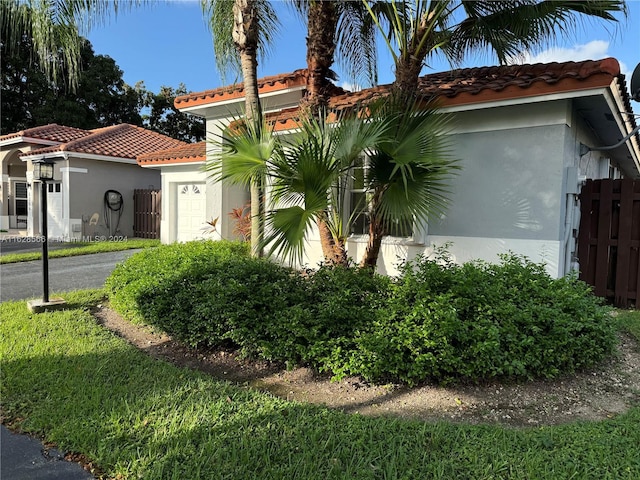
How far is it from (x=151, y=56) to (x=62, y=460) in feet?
30.8

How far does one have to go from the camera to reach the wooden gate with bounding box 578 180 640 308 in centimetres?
716

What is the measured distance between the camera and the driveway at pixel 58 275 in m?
8.41

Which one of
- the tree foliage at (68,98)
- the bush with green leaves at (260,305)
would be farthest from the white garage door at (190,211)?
the tree foliage at (68,98)

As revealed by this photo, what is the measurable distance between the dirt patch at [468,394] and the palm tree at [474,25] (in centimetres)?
401

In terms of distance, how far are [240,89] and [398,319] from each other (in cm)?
751

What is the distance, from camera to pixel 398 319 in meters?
4.35

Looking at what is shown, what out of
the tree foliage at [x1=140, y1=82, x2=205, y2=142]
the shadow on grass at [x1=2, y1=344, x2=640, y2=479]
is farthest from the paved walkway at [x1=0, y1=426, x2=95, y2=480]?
the tree foliage at [x1=140, y1=82, x2=205, y2=142]

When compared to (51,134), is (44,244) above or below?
below

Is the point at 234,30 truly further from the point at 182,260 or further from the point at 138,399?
the point at 138,399

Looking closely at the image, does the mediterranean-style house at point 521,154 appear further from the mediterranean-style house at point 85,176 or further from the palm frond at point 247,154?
the mediterranean-style house at point 85,176

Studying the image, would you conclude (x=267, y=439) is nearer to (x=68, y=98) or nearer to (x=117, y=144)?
(x=117, y=144)

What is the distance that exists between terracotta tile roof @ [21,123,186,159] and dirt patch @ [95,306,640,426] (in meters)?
14.8

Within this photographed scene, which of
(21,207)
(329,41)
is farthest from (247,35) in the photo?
(21,207)

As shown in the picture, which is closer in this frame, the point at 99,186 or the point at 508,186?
the point at 508,186
